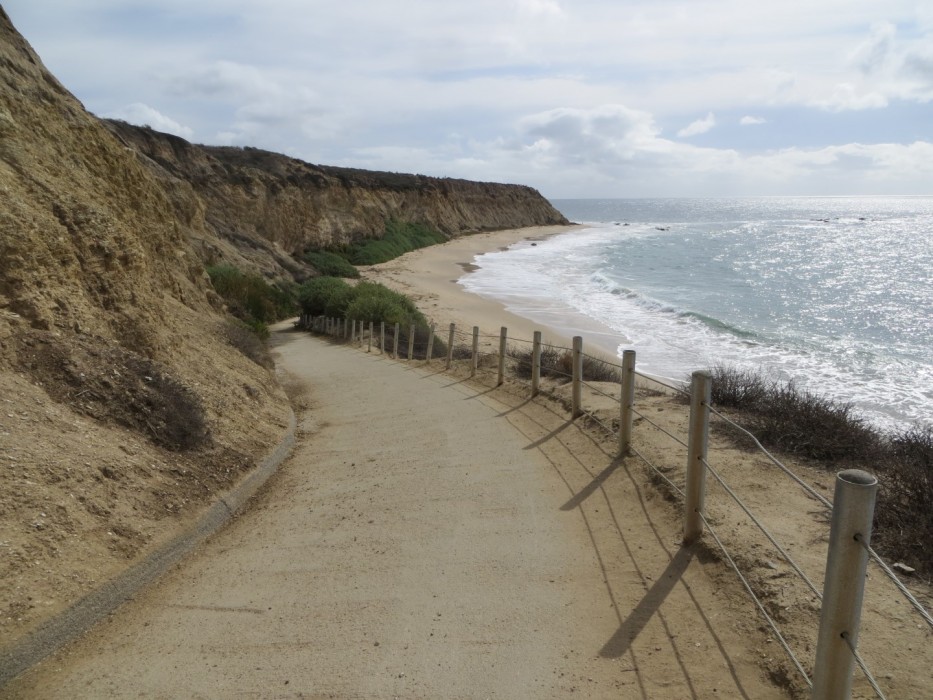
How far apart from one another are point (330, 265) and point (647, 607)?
47.8 m

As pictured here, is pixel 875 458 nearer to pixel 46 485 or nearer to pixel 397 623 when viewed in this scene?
pixel 397 623

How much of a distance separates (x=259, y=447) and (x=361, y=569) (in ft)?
12.2

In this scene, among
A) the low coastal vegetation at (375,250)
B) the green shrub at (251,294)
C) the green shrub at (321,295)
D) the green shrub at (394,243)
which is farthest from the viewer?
the green shrub at (394,243)

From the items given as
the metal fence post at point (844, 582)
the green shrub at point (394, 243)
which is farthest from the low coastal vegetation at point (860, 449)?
the green shrub at point (394, 243)

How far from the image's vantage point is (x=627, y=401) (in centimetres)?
747

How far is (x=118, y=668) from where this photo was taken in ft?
13.7

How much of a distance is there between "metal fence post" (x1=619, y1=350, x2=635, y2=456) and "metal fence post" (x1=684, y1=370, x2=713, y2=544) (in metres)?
1.59

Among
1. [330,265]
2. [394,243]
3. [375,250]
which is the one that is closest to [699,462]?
[330,265]

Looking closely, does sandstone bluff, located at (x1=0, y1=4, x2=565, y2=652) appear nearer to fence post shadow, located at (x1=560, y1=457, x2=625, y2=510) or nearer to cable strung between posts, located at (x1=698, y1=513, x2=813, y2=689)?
fence post shadow, located at (x1=560, y1=457, x2=625, y2=510)

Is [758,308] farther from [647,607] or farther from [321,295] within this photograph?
[647,607]

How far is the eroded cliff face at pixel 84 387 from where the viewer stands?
5.00 metres

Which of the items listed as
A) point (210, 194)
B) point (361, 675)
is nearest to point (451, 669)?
point (361, 675)

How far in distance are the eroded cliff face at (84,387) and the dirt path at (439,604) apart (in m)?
0.49

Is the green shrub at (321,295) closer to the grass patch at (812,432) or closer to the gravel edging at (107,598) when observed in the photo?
the grass patch at (812,432)
